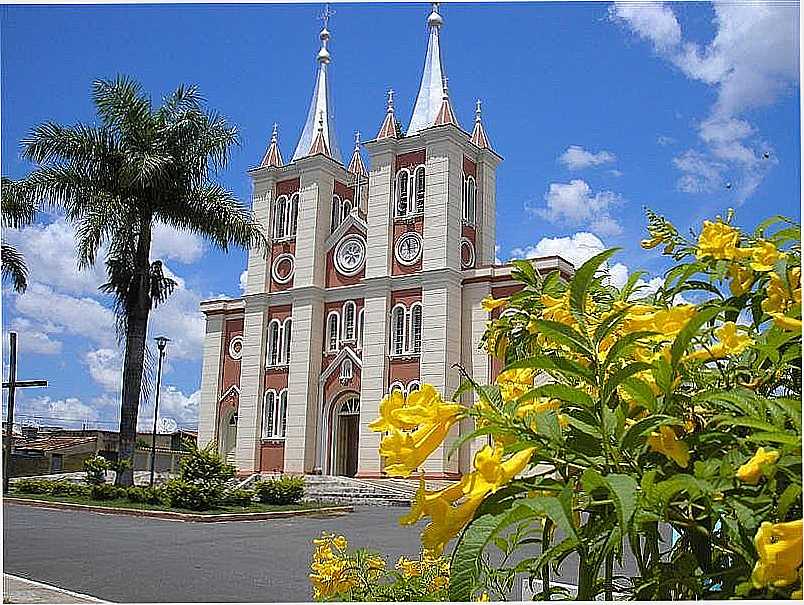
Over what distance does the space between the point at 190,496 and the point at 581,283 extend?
6.60 m

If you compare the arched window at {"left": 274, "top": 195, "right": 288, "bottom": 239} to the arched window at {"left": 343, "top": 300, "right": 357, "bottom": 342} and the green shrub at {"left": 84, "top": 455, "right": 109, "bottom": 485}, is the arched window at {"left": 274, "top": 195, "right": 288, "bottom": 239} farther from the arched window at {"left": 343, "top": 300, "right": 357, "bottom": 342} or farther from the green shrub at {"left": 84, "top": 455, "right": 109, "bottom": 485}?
the green shrub at {"left": 84, "top": 455, "right": 109, "bottom": 485}

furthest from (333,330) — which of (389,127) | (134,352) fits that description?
(134,352)

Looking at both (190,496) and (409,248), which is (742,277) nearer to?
(190,496)

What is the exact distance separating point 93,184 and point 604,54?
281 inches

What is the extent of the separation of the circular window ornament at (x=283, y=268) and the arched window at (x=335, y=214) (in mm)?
751

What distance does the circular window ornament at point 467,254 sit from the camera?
1108 cm

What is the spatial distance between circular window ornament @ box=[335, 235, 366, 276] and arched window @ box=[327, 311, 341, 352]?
24.6 inches

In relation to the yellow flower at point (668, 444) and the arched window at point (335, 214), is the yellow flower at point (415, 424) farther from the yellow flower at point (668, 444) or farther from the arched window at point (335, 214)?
the arched window at point (335, 214)

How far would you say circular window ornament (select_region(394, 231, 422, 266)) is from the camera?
1095cm

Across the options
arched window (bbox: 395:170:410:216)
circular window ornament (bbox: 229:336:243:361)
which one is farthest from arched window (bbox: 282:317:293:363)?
arched window (bbox: 395:170:410:216)

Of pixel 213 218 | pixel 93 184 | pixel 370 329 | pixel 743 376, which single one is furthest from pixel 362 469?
pixel 743 376

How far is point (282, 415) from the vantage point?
11.9 metres

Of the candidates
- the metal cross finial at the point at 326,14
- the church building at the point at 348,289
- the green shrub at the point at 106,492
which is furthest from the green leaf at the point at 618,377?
the church building at the point at 348,289

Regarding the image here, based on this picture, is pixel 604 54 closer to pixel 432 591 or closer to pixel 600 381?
pixel 432 591
